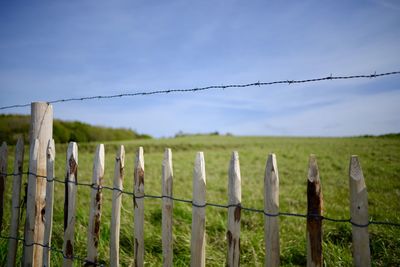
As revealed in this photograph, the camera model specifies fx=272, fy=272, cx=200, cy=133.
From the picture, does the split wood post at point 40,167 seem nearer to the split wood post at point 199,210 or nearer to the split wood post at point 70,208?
the split wood post at point 70,208

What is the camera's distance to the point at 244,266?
3316 mm

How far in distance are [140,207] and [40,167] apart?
1338 mm

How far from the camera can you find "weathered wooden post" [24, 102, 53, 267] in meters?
2.70

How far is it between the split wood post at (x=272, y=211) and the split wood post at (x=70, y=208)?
178 centimetres

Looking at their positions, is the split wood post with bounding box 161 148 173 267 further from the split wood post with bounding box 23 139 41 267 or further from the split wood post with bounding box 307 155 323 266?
the split wood post with bounding box 23 139 41 267

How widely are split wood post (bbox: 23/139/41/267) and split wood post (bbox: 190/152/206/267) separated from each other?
1.77 m

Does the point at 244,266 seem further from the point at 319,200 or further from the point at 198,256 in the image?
the point at 319,200

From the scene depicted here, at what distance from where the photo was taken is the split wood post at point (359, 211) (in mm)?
1499

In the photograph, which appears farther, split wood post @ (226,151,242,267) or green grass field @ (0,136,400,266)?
green grass field @ (0,136,400,266)

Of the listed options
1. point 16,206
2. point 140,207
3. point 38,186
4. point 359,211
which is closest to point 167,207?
point 140,207

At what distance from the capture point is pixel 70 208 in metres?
2.53

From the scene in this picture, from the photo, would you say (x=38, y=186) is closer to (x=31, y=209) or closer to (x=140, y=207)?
(x=31, y=209)

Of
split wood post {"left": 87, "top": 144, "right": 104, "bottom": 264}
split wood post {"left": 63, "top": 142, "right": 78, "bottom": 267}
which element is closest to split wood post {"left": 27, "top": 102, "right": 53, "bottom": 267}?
split wood post {"left": 63, "top": 142, "right": 78, "bottom": 267}

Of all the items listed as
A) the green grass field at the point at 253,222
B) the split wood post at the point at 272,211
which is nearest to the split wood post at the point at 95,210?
the green grass field at the point at 253,222
